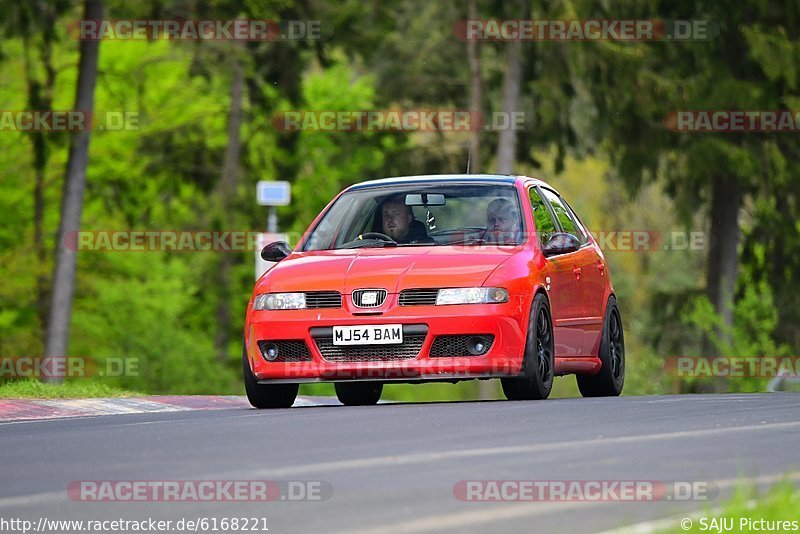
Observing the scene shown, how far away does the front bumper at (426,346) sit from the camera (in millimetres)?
12570

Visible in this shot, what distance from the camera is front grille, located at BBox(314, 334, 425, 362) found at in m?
12.6

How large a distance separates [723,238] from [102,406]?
2023cm

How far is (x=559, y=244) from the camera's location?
13539 mm

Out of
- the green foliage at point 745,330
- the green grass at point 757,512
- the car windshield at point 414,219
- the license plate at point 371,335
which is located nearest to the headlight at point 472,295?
the license plate at point 371,335

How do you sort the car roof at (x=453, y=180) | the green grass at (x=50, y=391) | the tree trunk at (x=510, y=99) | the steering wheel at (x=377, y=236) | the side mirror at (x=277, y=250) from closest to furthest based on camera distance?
the steering wheel at (x=377, y=236) < the side mirror at (x=277, y=250) < the car roof at (x=453, y=180) < the green grass at (x=50, y=391) < the tree trunk at (x=510, y=99)

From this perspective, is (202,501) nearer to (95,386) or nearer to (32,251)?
(95,386)

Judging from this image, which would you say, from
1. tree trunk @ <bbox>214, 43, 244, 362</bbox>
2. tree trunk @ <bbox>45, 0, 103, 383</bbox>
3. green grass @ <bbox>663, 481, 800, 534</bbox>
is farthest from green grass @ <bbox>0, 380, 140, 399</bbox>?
tree trunk @ <bbox>214, 43, 244, 362</bbox>

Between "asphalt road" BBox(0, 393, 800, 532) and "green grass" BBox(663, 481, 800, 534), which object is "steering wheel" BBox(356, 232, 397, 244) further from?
"green grass" BBox(663, 481, 800, 534)

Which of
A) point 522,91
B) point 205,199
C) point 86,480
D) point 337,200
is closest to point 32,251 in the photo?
point 205,199

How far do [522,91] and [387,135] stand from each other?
711 centimetres

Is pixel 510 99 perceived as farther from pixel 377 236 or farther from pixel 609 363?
pixel 377 236

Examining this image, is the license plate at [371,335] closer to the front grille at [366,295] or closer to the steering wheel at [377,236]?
the front grille at [366,295]

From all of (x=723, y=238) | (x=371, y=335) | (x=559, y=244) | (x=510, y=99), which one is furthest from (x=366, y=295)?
(x=510, y=99)

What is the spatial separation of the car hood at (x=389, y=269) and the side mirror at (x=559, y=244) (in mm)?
335
